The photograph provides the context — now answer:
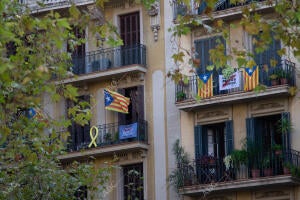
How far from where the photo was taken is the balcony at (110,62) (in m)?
48.5

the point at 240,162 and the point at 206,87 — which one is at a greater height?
the point at 206,87

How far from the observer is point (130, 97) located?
161 ft

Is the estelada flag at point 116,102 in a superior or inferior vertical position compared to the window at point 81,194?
superior

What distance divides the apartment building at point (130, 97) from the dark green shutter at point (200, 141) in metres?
1.48

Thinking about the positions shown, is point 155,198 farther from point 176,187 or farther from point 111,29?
point 111,29

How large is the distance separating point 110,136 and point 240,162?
17.6ft

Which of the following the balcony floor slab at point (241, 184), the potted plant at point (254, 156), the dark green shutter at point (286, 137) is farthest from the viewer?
the potted plant at point (254, 156)

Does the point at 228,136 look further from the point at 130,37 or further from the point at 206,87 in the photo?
the point at 130,37

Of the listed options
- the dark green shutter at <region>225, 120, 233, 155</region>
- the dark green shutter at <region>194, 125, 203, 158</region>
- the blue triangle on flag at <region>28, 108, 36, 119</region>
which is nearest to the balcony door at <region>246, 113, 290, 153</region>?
the dark green shutter at <region>225, 120, 233, 155</region>

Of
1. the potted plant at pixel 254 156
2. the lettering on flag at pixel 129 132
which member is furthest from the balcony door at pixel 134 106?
the potted plant at pixel 254 156

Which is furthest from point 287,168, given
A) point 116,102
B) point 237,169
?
point 116,102

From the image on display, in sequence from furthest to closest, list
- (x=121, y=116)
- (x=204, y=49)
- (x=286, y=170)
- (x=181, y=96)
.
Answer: (x=121, y=116) < (x=204, y=49) < (x=181, y=96) < (x=286, y=170)

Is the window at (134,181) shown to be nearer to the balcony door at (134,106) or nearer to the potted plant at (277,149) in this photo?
the balcony door at (134,106)

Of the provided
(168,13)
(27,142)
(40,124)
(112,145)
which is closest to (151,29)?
(168,13)
